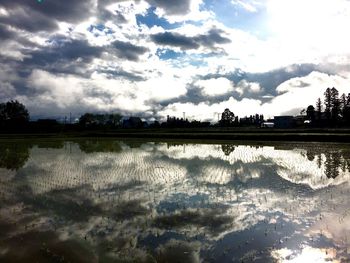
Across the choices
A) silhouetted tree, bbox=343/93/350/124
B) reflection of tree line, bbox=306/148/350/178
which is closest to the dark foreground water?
reflection of tree line, bbox=306/148/350/178

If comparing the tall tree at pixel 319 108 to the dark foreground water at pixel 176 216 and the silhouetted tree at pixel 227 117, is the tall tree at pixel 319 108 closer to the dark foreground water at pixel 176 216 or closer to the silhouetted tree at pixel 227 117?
the silhouetted tree at pixel 227 117

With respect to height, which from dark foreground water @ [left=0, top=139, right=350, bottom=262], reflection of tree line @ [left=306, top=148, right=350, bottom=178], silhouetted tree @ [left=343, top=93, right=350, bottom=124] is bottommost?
dark foreground water @ [left=0, top=139, right=350, bottom=262]

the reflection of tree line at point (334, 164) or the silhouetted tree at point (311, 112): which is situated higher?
the silhouetted tree at point (311, 112)

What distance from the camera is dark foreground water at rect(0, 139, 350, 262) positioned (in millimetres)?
6641

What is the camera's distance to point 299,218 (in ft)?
28.8

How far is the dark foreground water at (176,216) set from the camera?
6.64m

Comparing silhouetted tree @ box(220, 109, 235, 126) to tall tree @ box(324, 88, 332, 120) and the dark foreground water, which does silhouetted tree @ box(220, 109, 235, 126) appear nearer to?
tall tree @ box(324, 88, 332, 120)

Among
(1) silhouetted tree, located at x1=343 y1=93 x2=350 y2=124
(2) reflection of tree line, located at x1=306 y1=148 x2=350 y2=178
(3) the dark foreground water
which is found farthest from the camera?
(1) silhouetted tree, located at x1=343 y1=93 x2=350 y2=124

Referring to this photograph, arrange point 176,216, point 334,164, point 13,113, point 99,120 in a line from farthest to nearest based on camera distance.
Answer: point 99,120 → point 13,113 → point 334,164 → point 176,216

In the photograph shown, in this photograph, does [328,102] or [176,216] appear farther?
[328,102]

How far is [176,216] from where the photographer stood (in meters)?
8.94

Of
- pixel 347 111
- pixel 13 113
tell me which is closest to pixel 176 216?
pixel 347 111

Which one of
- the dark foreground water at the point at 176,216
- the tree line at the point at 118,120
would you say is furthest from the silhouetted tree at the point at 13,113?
the dark foreground water at the point at 176,216

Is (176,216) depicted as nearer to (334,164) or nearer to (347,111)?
(334,164)
